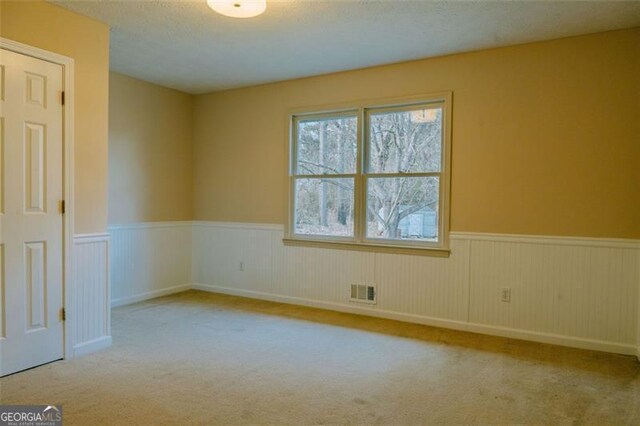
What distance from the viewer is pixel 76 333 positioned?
318cm

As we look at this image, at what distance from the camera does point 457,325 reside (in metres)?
3.97

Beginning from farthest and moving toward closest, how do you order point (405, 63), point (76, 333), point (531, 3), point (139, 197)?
1. point (139, 197)
2. point (405, 63)
3. point (76, 333)
4. point (531, 3)

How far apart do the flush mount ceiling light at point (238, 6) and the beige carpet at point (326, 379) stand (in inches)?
92.2

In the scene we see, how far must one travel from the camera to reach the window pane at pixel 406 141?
4.15 meters

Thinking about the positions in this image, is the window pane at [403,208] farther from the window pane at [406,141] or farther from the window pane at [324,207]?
the window pane at [324,207]

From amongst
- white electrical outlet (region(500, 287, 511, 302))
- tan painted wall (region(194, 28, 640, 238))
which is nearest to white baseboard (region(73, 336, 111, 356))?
tan painted wall (region(194, 28, 640, 238))

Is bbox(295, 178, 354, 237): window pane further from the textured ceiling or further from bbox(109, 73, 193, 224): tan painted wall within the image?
bbox(109, 73, 193, 224): tan painted wall

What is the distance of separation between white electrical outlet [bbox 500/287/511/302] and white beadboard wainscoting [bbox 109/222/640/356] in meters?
0.03

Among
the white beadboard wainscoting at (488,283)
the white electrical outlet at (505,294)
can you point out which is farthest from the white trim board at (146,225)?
the white electrical outlet at (505,294)

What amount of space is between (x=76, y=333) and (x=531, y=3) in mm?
3988

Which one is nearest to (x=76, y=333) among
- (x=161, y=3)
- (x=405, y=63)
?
(x=161, y=3)

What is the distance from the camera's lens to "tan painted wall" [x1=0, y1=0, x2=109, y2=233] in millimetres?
2961

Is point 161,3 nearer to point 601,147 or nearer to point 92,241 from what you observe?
point 92,241

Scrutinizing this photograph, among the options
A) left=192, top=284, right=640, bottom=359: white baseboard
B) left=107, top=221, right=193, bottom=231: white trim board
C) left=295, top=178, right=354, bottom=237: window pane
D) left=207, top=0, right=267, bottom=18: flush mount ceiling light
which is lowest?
left=192, top=284, right=640, bottom=359: white baseboard
